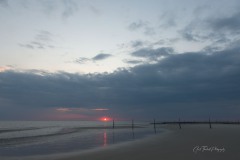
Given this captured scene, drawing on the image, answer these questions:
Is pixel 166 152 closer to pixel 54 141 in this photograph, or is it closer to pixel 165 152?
pixel 165 152

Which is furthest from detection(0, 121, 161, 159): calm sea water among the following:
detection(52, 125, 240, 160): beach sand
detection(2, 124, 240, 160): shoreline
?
detection(52, 125, 240, 160): beach sand

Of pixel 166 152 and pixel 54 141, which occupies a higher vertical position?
pixel 166 152

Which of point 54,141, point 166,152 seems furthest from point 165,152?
point 54,141

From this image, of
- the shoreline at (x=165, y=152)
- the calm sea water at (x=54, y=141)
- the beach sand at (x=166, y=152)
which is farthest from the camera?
the calm sea water at (x=54, y=141)

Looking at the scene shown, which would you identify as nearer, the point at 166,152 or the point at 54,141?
the point at 166,152

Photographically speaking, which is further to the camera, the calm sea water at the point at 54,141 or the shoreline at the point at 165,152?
the calm sea water at the point at 54,141

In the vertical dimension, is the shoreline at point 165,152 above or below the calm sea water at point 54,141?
above

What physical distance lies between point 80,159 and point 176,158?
721cm

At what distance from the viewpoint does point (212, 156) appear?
648 inches

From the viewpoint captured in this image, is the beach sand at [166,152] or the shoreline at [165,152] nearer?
the beach sand at [166,152]

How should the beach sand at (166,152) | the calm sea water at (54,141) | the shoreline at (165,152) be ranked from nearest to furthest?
1. the beach sand at (166,152)
2. the shoreline at (165,152)
3. the calm sea water at (54,141)

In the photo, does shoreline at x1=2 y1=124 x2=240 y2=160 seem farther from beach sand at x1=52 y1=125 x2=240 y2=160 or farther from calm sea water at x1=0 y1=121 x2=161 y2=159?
calm sea water at x1=0 y1=121 x2=161 y2=159

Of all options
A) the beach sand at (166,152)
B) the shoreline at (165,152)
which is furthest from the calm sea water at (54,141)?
the beach sand at (166,152)

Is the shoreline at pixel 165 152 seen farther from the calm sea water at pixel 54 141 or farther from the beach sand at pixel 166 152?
the calm sea water at pixel 54 141
